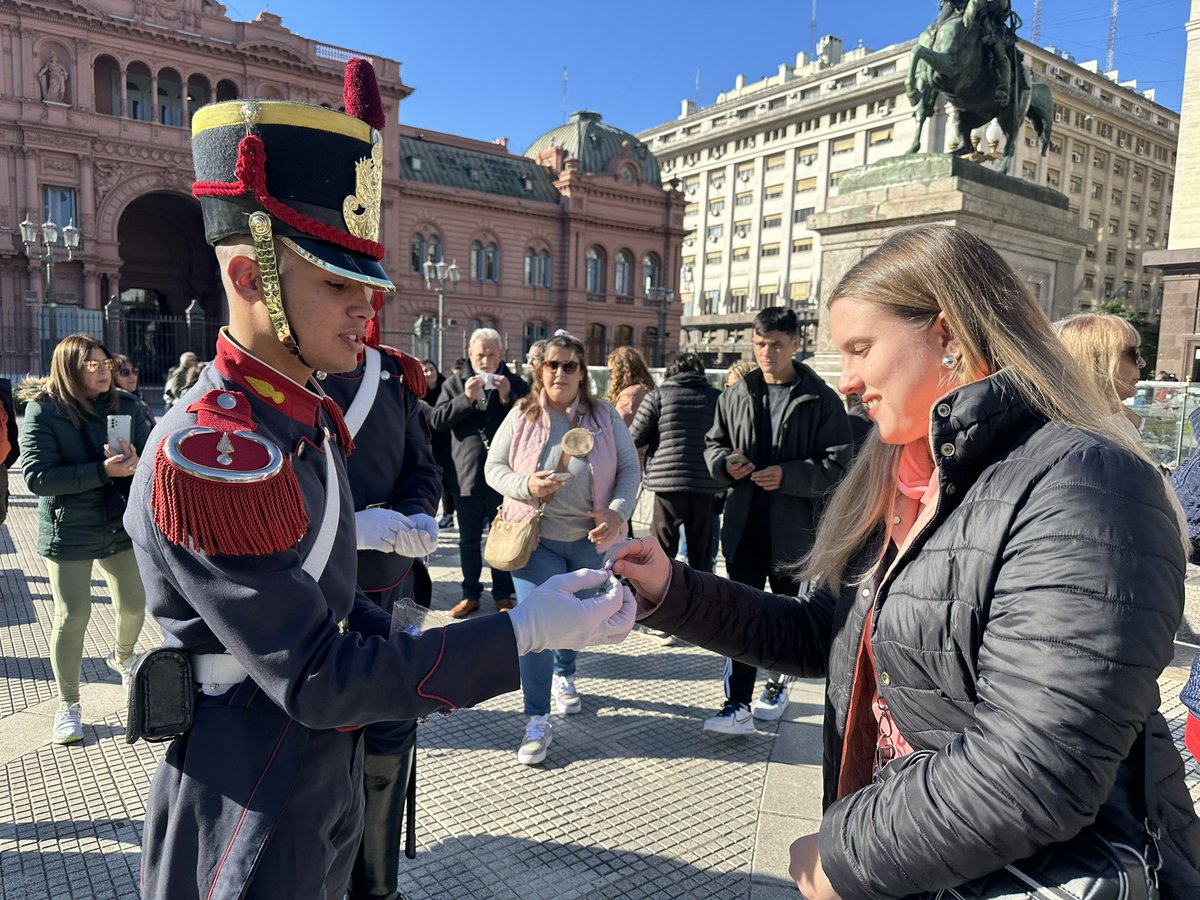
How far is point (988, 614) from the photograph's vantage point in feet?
4.13

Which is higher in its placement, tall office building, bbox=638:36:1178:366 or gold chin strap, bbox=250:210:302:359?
tall office building, bbox=638:36:1178:366

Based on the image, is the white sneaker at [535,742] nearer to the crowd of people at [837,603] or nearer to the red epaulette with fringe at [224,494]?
the crowd of people at [837,603]

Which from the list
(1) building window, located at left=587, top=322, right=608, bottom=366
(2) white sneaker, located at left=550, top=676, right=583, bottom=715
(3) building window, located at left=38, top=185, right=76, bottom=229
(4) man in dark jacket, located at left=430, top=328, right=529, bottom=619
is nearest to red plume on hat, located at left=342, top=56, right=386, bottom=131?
(2) white sneaker, located at left=550, top=676, right=583, bottom=715

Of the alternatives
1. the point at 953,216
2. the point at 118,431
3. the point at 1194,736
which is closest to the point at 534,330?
the point at 953,216

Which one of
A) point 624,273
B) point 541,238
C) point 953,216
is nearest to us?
point 953,216

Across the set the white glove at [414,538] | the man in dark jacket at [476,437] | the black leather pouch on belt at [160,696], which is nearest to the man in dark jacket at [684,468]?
the man in dark jacket at [476,437]

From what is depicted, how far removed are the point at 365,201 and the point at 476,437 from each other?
487 cm

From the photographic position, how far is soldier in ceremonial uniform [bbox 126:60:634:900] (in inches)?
55.3

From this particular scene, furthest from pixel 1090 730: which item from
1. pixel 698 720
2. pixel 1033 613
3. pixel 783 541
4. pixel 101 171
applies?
pixel 101 171

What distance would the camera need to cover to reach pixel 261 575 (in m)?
1.40

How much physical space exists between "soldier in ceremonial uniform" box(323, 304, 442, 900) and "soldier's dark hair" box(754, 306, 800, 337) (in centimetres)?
199

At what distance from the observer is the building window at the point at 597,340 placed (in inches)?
1804

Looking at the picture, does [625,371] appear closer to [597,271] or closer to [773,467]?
[773,467]

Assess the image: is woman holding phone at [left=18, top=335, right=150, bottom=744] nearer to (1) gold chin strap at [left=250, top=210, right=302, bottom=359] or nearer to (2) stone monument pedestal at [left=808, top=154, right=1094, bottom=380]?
(1) gold chin strap at [left=250, top=210, right=302, bottom=359]
